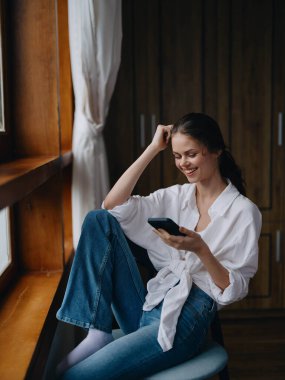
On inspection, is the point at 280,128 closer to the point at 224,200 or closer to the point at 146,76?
the point at 146,76

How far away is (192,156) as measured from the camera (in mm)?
1709

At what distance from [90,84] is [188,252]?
990 millimetres

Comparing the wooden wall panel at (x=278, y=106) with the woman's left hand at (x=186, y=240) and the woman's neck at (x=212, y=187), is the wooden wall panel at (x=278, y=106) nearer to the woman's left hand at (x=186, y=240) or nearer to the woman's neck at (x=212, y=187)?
the woman's neck at (x=212, y=187)

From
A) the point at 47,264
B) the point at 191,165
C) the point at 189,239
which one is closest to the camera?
the point at 189,239

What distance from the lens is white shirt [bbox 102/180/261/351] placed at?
5.11 ft

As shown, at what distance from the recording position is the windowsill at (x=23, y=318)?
1.23 metres

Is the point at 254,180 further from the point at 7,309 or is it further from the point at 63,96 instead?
the point at 7,309

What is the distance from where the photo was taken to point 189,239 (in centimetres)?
146

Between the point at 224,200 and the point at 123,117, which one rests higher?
the point at 123,117

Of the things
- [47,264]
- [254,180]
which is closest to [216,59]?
[254,180]

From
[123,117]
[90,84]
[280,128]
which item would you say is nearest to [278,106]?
[280,128]

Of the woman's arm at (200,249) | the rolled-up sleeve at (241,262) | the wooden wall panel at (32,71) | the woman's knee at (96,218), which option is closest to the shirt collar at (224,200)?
the rolled-up sleeve at (241,262)

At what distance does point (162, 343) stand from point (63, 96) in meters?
1.44

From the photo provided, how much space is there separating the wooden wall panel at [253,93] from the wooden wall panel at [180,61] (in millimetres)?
219
